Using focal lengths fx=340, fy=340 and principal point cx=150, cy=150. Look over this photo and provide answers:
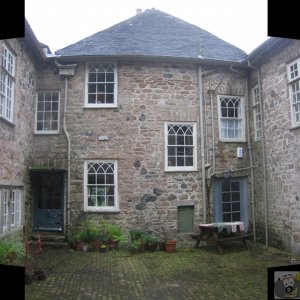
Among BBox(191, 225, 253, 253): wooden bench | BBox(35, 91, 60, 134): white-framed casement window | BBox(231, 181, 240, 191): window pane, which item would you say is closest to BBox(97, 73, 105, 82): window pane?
BBox(35, 91, 60, 134): white-framed casement window

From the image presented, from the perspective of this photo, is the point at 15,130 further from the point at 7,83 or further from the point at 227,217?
the point at 227,217

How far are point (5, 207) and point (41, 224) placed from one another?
1.61ft

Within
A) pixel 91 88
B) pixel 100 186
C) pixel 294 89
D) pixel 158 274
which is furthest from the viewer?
pixel 91 88

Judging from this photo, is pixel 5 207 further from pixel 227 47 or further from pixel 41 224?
pixel 227 47

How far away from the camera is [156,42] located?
479 cm

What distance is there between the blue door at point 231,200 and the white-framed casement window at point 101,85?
1796mm

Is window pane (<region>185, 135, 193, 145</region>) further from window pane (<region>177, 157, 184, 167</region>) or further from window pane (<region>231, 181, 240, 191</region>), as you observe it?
window pane (<region>231, 181, 240, 191</region>)

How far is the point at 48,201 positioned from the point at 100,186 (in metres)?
0.69

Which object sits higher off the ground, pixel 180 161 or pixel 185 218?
pixel 180 161

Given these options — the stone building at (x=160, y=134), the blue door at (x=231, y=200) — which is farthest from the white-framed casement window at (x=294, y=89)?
the blue door at (x=231, y=200)

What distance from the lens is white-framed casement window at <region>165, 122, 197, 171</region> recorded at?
4461 millimetres

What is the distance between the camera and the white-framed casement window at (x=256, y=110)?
4.34 m

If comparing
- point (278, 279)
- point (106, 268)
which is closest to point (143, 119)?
point (106, 268)

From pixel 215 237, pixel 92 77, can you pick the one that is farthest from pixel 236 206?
pixel 92 77
